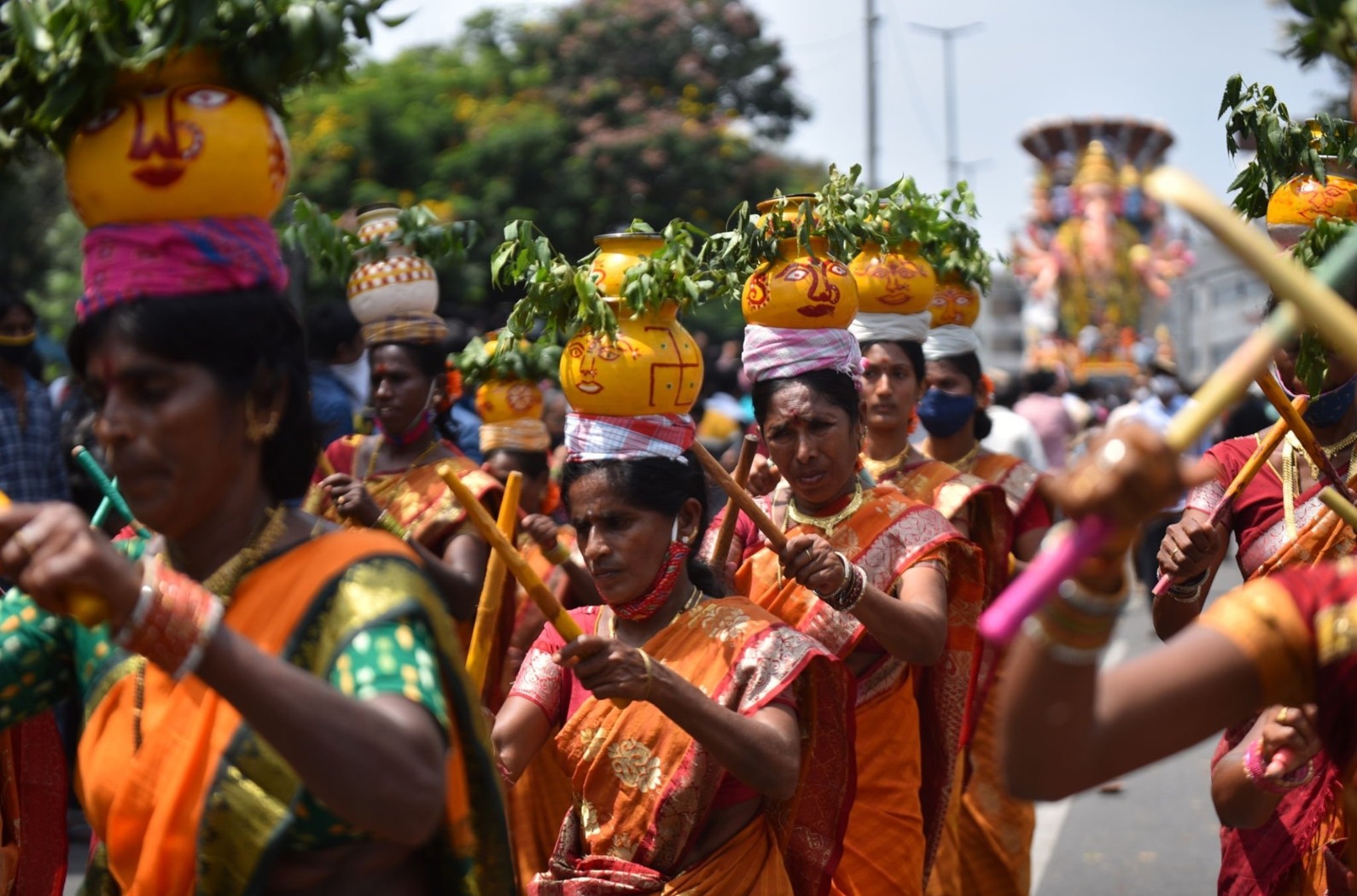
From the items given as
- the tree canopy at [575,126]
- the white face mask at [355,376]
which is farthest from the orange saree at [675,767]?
the tree canopy at [575,126]

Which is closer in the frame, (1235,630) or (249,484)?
(1235,630)

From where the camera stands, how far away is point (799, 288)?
Answer: 4.47m

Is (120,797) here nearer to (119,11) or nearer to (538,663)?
(119,11)

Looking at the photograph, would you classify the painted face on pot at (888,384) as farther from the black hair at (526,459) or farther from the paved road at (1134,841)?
the paved road at (1134,841)

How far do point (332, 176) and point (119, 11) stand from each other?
21.1 m

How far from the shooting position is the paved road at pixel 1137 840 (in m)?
6.85

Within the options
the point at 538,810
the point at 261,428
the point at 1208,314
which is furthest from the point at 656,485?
the point at 1208,314

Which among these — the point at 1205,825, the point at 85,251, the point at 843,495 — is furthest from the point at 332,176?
the point at 85,251

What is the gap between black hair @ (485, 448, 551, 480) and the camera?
6418 mm

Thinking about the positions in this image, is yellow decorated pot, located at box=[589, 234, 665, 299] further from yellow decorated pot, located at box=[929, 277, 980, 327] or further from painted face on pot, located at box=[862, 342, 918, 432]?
yellow decorated pot, located at box=[929, 277, 980, 327]

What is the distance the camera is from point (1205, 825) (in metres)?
7.76

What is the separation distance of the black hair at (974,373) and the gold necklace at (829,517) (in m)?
2.00

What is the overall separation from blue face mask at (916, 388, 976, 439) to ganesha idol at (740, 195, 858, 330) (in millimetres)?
1967

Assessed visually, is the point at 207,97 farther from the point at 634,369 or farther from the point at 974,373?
the point at 974,373
